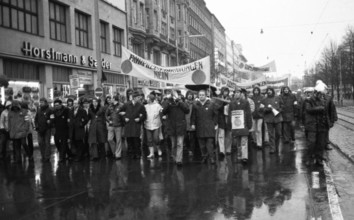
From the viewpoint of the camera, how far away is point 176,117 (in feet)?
35.7

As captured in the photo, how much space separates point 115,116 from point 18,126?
279 cm

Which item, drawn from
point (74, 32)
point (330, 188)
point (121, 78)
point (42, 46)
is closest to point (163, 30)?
point (121, 78)

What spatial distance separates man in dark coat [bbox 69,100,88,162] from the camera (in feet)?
40.8

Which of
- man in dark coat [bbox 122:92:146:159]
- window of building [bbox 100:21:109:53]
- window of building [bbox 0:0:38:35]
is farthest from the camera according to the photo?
window of building [bbox 100:21:109:53]

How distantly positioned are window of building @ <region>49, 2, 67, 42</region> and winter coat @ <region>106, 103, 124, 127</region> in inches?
544

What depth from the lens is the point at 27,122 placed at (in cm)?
1280

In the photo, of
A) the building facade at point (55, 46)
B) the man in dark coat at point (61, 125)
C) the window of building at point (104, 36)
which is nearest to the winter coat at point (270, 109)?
the man in dark coat at point (61, 125)

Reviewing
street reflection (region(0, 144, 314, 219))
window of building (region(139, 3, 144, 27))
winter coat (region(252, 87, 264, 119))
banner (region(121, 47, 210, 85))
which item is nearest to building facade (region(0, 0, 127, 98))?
banner (region(121, 47, 210, 85))

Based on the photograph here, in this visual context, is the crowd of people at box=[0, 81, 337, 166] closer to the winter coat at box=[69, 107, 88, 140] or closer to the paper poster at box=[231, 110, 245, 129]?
the winter coat at box=[69, 107, 88, 140]

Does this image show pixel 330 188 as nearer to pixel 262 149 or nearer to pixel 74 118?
pixel 262 149

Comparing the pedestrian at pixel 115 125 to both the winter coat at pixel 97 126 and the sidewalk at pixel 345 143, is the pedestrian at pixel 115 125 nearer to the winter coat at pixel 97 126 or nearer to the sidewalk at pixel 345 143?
the winter coat at pixel 97 126

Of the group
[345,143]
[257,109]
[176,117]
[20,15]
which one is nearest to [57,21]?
[20,15]

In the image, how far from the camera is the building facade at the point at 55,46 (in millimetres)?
20828

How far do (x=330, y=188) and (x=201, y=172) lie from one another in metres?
2.96
